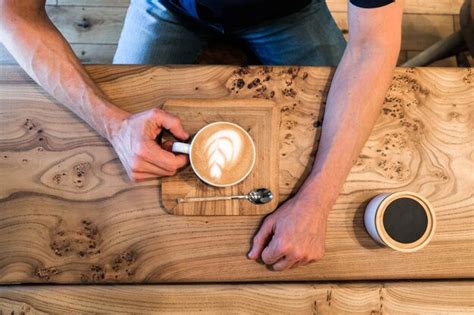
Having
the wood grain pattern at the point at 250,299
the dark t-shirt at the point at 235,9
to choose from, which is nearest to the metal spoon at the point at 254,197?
the wood grain pattern at the point at 250,299

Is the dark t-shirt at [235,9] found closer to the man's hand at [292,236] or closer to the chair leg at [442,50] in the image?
the man's hand at [292,236]

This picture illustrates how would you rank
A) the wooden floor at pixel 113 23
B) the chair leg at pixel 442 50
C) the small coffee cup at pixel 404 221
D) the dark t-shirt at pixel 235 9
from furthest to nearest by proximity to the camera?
1. the wooden floor at pixel 113 23
2. the chair leg at pixel 442 50
3. the dark t-shirt at pixel 235 9
4. the small coffee cup at pixel 404 221

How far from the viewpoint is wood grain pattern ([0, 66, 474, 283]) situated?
0.86 m

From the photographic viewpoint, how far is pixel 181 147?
2.75ft

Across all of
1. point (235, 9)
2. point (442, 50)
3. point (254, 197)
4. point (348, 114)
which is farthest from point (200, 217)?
point (442, 50)

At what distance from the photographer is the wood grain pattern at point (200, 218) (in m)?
0.86

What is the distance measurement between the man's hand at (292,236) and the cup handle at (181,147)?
218 mm

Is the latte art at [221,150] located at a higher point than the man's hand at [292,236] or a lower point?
higher

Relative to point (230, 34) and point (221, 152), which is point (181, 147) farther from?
point (230, 34)

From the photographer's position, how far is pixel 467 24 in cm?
127

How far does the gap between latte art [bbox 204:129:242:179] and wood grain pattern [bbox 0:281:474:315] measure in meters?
0.24

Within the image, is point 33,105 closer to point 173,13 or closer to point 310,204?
point 173,13

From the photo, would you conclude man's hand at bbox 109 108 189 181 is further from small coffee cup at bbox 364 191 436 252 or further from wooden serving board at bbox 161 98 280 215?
small coffee cup at bbox 364 191 436 252

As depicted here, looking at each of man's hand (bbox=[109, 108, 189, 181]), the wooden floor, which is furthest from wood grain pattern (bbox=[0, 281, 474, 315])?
the wooden floor
